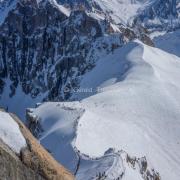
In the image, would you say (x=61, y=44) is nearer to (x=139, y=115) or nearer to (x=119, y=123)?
(x=139, y=115)

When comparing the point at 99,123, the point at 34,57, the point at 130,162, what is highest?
the point at 130,162

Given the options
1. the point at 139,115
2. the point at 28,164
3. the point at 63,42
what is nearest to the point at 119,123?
the point at 139,115

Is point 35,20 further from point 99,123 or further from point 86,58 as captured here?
point 99,123

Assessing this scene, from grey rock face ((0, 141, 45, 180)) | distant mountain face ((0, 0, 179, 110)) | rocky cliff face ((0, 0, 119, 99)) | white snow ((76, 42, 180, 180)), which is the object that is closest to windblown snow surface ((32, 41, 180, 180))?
white snow ((76, 42, 180, 180))

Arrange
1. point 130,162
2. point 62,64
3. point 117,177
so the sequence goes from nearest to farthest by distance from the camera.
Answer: point 117,177 → point 130,162 → point 62,64

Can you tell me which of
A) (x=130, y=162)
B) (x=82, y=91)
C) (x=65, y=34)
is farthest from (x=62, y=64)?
(x=130, y=162)

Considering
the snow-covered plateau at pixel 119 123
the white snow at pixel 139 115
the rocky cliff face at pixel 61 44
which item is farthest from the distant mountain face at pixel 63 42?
the white snow at pixel 139 115

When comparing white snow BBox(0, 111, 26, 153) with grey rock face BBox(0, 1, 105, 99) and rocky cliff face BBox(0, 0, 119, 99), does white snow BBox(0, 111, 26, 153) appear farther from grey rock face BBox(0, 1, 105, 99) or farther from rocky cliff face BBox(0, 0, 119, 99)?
grey rock face BBox(0, 1, 105, 99)
